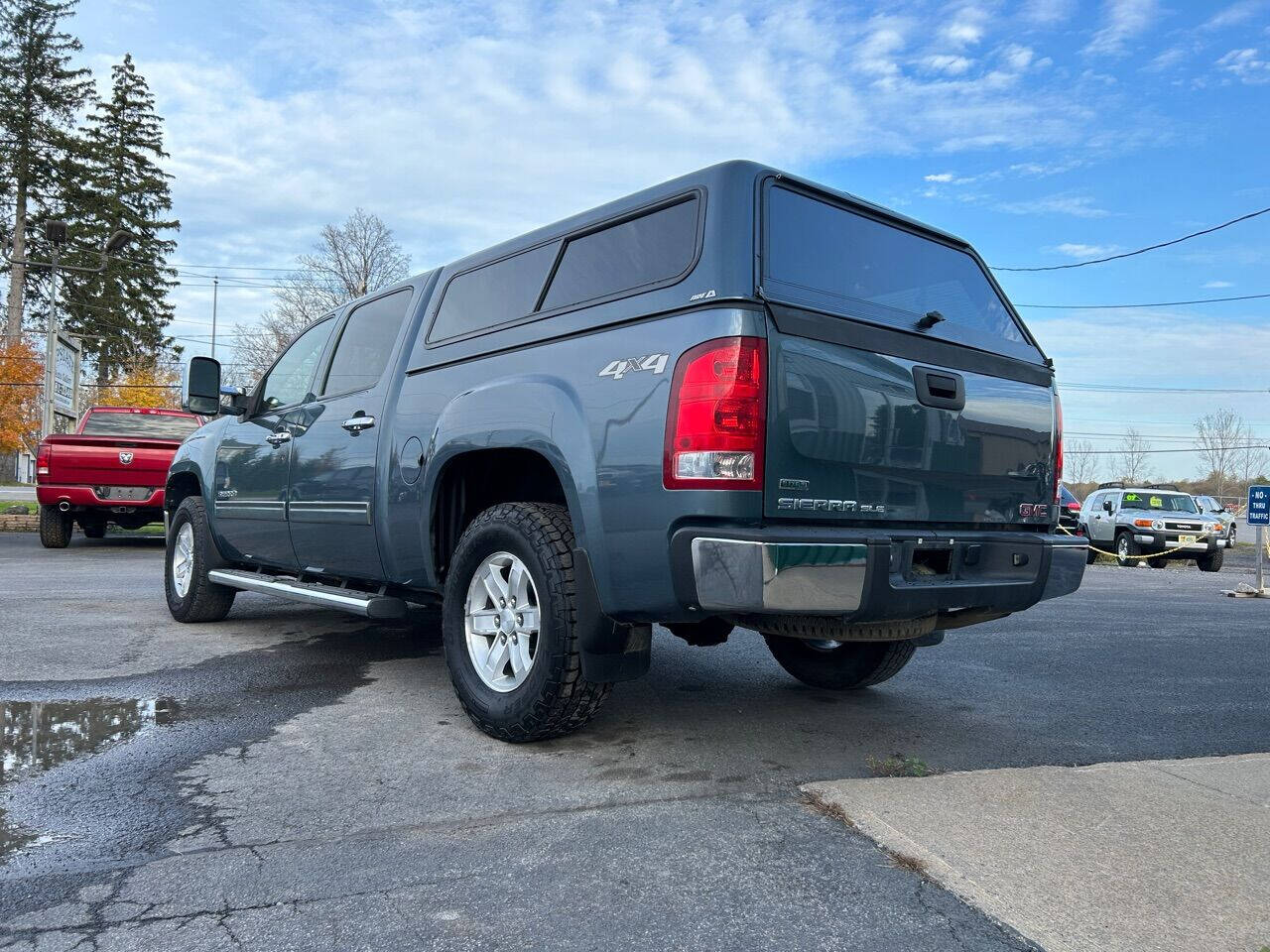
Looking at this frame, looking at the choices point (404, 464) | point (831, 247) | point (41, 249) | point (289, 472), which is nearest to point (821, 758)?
point (831, 247)

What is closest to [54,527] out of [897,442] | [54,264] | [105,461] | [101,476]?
[101,476]

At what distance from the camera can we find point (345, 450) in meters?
4.81

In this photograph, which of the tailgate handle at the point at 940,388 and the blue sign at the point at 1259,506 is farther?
the blue sign at the point at 1259,506

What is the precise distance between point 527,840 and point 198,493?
16.3 ft

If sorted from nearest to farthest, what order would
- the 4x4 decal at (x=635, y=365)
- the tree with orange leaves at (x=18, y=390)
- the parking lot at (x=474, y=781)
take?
the parking lot at (x=474, y=781), the 4x4 decal at (x=635, y=365), the tree with orange leaves at (x=18, y=390)

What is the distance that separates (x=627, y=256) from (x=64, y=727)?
2.85 metres

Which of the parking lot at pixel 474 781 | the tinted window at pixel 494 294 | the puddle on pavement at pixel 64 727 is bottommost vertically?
the puddle on pavement at pixel 64 727

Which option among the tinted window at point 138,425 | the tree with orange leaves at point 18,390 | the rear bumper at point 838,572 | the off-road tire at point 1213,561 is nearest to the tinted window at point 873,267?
the rear bumper at point 838,572

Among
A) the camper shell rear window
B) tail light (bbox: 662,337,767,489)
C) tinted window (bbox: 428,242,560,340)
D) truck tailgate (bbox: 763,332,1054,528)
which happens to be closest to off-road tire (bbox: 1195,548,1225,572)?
the camper shell rear window

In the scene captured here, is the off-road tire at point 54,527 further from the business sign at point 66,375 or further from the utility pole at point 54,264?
the business sign at point 66,375

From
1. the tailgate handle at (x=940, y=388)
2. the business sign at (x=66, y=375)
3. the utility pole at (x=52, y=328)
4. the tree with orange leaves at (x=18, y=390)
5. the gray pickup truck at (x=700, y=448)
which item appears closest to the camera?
the gray pickup truck at (x=700, y=448)

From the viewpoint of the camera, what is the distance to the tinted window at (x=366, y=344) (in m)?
4.87

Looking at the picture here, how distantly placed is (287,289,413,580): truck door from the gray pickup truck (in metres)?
0.03

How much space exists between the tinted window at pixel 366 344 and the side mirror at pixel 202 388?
1.09 meters
